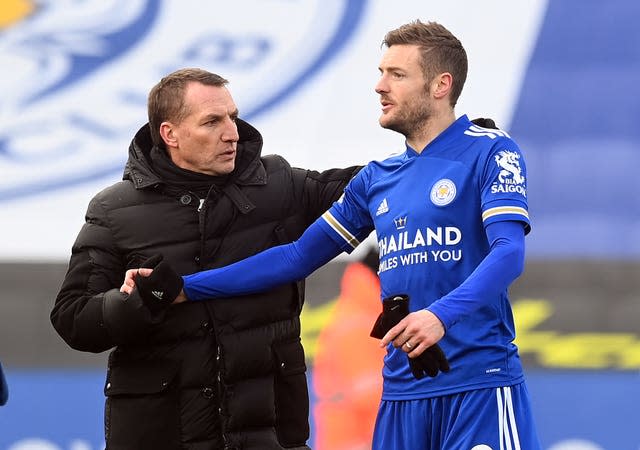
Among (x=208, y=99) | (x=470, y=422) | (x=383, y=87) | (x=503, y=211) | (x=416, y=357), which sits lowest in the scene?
(x=470, y=422)

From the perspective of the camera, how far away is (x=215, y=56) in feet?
17.0

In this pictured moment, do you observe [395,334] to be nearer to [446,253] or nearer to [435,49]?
[446,253]

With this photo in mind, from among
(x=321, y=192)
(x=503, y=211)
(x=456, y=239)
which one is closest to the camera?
(x=503, y=211)

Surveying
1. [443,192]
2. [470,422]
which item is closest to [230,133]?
[443,192]

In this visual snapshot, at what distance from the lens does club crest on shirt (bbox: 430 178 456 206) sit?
3.08m

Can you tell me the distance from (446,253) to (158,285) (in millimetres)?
733

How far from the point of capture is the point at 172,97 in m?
3.51

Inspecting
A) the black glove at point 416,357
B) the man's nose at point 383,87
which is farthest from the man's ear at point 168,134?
the black glove at point 416,357

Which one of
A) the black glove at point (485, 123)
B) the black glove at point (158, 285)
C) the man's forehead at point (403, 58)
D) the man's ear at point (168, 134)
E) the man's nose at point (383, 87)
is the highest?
the man's forehead at point (403, 58)

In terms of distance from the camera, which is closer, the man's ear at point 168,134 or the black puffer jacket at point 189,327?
the black puffer jacket at point 189,327

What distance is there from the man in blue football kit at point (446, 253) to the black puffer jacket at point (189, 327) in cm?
16

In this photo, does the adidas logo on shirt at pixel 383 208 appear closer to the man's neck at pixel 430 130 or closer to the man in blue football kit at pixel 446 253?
the man in blue football kit at pixel 446 253

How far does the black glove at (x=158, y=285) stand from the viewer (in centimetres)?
325

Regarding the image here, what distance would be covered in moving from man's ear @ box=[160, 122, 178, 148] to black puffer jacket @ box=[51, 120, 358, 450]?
69mm
